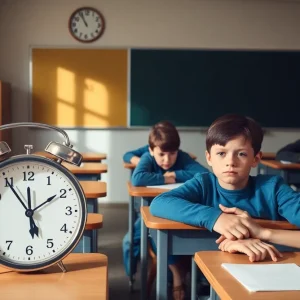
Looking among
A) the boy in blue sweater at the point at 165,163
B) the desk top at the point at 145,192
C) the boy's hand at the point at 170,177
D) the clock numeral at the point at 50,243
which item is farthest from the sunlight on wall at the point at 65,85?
the clock numeral at the point at 50,243

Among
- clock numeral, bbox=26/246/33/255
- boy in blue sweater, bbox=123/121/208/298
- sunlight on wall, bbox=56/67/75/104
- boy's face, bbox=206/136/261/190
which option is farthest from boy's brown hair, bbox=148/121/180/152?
sunlight on wall, bbox=56/67/75/104

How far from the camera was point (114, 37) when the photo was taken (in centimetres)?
607

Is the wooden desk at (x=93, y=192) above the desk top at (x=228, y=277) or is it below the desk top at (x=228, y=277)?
below

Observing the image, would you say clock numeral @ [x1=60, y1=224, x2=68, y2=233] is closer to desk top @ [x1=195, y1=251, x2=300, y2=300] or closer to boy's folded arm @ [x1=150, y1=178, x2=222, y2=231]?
desk top @ [x1=195, y1=251, x2=300, y2=300]

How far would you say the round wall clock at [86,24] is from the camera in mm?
6027

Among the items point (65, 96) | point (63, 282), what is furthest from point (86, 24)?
point (63, 282)

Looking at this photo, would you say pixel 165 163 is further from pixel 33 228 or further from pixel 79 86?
pixel 79 86

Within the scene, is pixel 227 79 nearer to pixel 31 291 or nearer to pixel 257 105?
pixel 257 105

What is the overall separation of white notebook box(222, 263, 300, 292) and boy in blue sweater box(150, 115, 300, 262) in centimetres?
43

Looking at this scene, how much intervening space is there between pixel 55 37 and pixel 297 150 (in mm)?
3217

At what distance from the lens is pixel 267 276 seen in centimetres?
109

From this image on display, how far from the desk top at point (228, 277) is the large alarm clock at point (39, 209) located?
316 mm

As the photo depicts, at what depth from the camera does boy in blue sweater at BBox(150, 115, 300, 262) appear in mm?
1683

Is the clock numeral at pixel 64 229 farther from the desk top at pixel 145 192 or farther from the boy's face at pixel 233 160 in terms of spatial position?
the desk top at pixel 145 192
